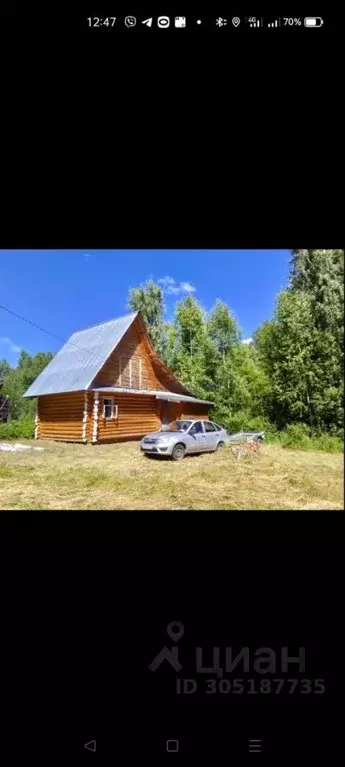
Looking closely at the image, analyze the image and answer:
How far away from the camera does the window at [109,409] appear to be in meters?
1.93

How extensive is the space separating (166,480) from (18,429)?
79cm

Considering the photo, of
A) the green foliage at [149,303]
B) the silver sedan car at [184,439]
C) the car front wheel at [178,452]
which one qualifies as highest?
the green foliage at [149,303]

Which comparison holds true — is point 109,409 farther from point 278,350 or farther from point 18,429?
point 278,350

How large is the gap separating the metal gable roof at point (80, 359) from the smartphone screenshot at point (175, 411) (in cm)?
1

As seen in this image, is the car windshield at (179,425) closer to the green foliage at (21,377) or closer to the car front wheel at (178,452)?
the car front wheel at (178,452)

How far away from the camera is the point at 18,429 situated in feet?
6.23

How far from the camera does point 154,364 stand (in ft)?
6.56

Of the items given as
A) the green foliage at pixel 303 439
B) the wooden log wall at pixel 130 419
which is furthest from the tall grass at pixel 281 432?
the wooden log wall at pixel 130 419
